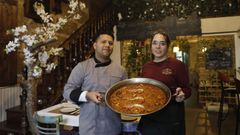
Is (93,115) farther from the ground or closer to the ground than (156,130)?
farther from the ground

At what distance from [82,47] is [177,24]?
2402 millimetres

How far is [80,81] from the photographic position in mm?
1785

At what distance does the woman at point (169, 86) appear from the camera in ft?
5.65

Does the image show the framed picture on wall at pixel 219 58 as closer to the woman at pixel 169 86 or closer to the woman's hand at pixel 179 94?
the woman at pixel 169 86

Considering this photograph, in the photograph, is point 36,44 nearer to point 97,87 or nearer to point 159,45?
point 97,87

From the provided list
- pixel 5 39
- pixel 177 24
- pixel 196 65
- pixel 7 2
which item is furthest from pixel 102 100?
pixel 196 65

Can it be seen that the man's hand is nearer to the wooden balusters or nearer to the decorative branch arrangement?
the decorative branch arrangement

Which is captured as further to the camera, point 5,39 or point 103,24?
point 103,24

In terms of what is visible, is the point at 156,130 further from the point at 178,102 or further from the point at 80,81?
the point at 80,81

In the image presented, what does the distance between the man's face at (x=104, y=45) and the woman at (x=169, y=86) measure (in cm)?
32

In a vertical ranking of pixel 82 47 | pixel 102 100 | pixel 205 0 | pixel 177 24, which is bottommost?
pixel 102 100

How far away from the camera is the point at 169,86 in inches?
69.2

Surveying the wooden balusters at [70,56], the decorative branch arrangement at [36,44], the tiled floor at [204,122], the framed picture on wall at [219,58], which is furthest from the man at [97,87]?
the framed picture on wall at [219,58]

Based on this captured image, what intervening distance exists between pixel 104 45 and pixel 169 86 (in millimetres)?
554
